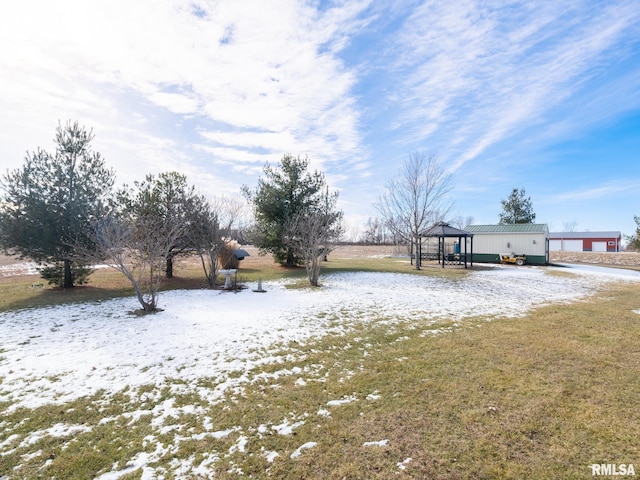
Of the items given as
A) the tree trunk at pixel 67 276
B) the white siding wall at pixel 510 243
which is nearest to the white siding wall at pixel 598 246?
the white siding wall at pixel 510 243

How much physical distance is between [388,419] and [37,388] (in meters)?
4.60

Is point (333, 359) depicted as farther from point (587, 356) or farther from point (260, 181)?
point (260, 181)

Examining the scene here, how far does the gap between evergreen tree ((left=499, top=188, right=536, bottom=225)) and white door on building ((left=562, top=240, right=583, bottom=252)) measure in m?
20.1

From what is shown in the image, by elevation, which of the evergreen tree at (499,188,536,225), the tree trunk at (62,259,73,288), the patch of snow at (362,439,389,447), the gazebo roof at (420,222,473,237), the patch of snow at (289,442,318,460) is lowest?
the patch of snow at (289,442,318,460)

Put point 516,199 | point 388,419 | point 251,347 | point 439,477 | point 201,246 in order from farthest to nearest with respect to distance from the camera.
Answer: point 516,199 < point 201,246 < point 251,347 < point 388,419 < point 439,477

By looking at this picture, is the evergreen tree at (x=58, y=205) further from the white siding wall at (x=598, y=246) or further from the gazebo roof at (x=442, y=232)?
the white siding wall at (x=598, y=246)

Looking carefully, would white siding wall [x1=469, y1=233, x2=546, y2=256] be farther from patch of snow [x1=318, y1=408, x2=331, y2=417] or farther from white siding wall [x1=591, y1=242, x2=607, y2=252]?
white siding wall [x1=591, y1=242, x2=607, y2=252]

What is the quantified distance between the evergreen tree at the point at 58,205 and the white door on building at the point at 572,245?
57.5 meters

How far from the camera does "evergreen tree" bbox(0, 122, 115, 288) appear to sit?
10.3 m

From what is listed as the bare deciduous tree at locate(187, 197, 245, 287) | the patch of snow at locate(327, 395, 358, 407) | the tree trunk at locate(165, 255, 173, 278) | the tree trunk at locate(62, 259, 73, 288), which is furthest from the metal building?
the tree trunk at locate(62, 259, 73, 288)

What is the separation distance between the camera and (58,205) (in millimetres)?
10766

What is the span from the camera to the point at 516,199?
32.2m

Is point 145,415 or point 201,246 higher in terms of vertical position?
point 201,246

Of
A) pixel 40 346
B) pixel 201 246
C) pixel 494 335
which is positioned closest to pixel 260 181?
pixel 201 246
